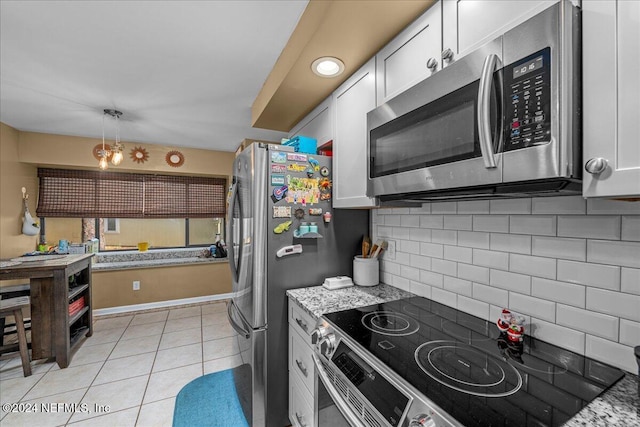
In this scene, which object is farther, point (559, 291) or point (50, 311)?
point (50, 311)

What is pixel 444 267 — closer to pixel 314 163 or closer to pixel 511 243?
pixel 511 243

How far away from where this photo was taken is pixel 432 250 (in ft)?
4.91

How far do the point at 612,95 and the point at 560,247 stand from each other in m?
0.58

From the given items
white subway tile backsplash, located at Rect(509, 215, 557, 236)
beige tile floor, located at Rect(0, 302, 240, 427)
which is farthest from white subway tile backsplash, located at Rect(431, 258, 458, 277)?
beige tile floor, located at Rect(0, 302, 240, 427)

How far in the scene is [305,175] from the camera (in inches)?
68.9

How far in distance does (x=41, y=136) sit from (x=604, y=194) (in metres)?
4.87

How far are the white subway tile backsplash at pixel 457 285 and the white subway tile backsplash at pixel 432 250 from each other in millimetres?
127

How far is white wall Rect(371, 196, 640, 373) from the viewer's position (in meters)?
0.84

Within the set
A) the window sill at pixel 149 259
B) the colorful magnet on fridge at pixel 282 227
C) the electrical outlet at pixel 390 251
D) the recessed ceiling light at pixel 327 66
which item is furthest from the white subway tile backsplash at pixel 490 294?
the window sill at pixel 149 259

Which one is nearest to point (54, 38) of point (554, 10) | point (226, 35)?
point (226, 35)

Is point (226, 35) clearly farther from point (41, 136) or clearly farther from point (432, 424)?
point (41, 136)

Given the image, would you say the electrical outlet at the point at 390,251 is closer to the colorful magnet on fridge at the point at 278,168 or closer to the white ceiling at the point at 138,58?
the colorful magnet on fridge at the point at 278,168

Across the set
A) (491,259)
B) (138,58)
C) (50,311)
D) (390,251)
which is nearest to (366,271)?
(390,251)

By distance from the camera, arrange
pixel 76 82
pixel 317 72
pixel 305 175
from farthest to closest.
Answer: pixel 76 82, pixel 305 175, pixel 317 72
